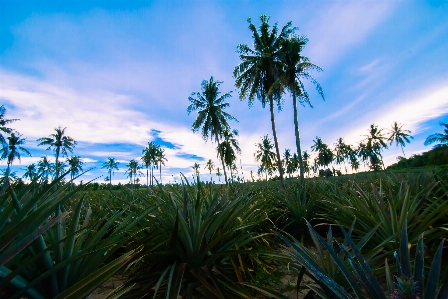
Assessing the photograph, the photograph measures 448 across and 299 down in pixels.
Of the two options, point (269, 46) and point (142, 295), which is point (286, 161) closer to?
point (269, 46)

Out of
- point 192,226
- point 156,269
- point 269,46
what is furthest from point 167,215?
point 269,46

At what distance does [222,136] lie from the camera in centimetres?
2694

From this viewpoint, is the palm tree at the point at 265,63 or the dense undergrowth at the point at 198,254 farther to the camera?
the palm tree at the point at 265,63

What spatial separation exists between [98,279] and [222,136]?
85.9 ft

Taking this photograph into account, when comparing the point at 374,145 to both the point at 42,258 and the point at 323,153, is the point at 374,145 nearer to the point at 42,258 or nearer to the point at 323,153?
the point at 323,153

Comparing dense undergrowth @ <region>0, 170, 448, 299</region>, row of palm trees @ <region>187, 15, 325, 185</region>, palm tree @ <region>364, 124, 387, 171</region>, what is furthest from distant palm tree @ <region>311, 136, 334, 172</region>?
dense undergrowth @ <region>0, 170, 448, 299</region>

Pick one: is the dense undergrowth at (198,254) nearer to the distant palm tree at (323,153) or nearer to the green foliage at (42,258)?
the green foliage at (42,258)

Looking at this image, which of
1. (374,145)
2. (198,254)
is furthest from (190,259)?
(374,145)

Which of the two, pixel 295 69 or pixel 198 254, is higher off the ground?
pixel 295 69

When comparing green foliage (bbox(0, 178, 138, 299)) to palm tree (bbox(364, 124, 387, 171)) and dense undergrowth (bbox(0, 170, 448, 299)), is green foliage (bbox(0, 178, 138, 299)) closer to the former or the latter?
dense undergrowth (bbox(0, 170, 448, 299))

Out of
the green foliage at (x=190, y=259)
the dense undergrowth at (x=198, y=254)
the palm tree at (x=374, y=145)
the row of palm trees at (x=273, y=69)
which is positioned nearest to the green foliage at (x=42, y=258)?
the dense undergrowth at (x=198, y=254)

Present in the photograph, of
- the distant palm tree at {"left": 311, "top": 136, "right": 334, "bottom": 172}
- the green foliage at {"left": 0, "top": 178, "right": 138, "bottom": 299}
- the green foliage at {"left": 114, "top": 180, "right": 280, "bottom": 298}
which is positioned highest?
the distant palm tree at {"left": 311, "top": 136, "right": 334, "bottom": 172}

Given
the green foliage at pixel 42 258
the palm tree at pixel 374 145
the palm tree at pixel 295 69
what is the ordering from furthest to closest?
the palm tree at pixel 374 145 → the palm tree at pixel 295 69 → the green foliage at pixel 42 258

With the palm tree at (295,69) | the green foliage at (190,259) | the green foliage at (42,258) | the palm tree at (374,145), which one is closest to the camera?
the green foliage at (42,258)
